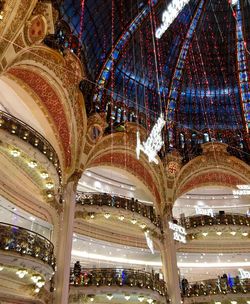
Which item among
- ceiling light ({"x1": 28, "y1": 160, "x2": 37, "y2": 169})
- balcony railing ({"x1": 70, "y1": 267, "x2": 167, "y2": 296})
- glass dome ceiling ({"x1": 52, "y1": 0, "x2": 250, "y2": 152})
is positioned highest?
glass dome ceiling ({"x1": 52, "y1": 0, "x2": 250, "y2": 152})

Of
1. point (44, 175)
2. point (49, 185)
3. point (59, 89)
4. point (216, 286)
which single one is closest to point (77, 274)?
point (49, 185)

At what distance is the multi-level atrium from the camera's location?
14219mm

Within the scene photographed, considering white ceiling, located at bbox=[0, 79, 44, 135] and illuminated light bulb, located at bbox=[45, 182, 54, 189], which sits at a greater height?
white ceiling, located at bbox=[0, 79, 44, 135]

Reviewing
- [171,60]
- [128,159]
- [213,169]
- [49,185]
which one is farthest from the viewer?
[171,60]

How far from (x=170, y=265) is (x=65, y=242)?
22.7ft

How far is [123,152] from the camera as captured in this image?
21828 mm

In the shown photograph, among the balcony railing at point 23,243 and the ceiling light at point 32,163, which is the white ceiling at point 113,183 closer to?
the ceiling light at point 32,163

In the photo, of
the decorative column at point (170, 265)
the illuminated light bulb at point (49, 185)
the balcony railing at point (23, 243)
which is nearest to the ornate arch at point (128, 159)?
the decorative column at point (170, 265)

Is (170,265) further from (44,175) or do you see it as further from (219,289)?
(44,175)

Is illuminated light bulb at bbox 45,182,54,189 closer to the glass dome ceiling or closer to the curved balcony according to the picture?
the glass dome ceiling

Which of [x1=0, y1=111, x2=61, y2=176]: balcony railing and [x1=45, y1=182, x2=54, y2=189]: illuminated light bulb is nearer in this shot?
[x1=0, y1=111, x2=61, y2=176]: balcony railing

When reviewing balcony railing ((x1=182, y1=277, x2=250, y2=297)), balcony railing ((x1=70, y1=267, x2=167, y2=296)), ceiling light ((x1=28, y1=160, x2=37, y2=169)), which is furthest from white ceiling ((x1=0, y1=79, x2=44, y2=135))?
balcony railing ((x1=182, y1=277, x2=250, y2=297))

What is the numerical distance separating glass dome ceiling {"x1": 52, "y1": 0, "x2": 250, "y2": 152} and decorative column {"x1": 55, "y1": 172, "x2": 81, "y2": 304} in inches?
227

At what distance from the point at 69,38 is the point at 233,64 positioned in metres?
13.6
